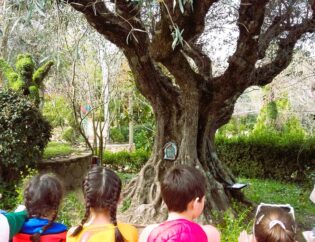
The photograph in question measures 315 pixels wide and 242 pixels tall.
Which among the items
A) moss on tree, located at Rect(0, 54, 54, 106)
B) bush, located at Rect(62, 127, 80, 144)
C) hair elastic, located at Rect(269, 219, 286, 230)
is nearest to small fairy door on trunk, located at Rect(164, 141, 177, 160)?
moss on tree, located at Rect(0, 54, 54, 106)

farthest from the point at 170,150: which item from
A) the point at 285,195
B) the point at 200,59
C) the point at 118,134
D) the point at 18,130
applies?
the point at 118,134

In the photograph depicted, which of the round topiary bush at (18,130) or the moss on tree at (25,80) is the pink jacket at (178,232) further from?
the moss on tree at (25,80)

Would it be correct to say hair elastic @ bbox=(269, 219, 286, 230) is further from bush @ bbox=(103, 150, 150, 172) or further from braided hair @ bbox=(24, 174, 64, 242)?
bush @ bbox=(103, 150, 150, 172)

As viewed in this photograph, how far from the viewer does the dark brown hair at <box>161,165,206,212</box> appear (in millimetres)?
2518

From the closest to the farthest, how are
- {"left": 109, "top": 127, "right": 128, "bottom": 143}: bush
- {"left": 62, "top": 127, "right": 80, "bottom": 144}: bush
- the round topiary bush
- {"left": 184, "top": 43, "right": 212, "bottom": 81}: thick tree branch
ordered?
the round topiary bush < {"left": 184, "top": 43, "right": 212, "bottom": 81}: thick tree branch < {"left": 62, "top": 127, "right": 80, "bottom": 144}: bush < {"left": 109, "top": 127, "right": 128, "bottom": 143}: bush

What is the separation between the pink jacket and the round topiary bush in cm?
607

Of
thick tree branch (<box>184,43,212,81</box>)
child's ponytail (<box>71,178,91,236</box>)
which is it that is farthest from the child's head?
thick tree branch (<box>184,43,212,81</box>)

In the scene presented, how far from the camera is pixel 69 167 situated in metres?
9.92

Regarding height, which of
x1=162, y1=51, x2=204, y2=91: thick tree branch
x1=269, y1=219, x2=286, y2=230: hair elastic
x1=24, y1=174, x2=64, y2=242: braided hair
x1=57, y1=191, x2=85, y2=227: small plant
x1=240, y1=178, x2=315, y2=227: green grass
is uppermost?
x1=162, y1=51, x2=204, y2=91: thick tree branch

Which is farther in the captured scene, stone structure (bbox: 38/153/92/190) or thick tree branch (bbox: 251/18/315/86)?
stone structure (bbox: 38/153/92/190)

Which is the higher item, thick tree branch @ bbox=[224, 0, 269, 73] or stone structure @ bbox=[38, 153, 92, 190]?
thick tree branch @ bbox=[224, 0, 269, 73]

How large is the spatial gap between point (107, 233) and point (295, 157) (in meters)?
11.7

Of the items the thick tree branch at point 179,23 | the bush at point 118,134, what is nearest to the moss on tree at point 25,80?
the thick tree branch at point 179,23

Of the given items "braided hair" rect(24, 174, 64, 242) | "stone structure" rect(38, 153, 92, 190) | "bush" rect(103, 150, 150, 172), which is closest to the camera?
"braided hair" rect(24, 174, 64, 242)
